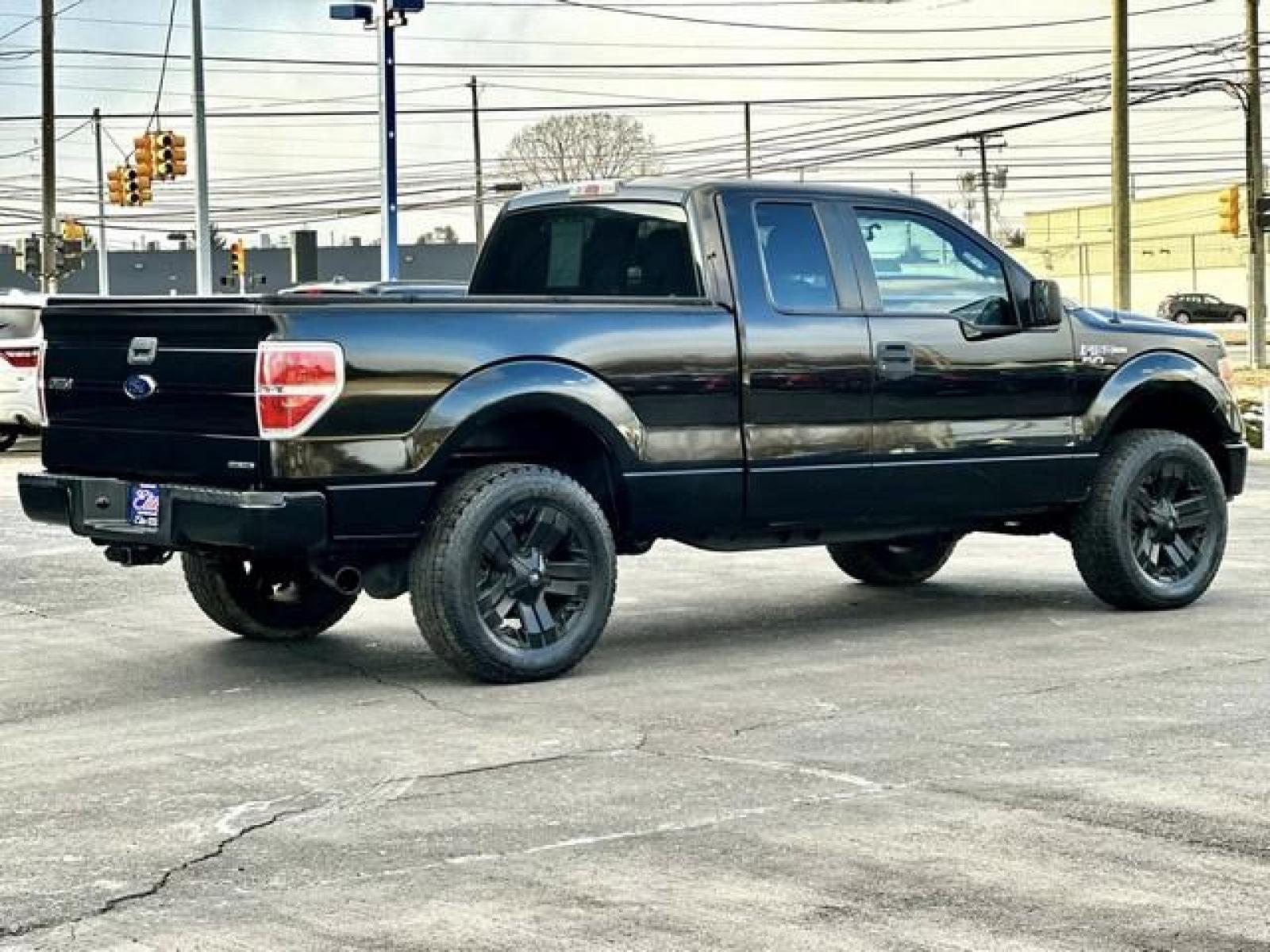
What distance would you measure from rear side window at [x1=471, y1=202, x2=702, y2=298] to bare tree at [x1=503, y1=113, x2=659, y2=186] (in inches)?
3802

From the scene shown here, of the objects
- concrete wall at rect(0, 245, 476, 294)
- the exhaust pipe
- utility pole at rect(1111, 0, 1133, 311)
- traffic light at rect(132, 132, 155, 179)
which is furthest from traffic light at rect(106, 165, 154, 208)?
concrete wall at rect(0, 245, 476, 294)

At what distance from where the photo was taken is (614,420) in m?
9.00

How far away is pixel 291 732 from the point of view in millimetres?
7867

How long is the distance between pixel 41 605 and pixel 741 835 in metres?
6.49

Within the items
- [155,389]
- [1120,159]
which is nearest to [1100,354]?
[155,389]

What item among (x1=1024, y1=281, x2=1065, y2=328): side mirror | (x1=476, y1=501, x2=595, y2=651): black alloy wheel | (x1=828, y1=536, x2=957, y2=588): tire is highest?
(x1=1024, y1=281, x2=1065, y2=328): side mirror

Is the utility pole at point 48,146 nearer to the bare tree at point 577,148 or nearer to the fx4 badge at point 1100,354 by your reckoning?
the fx4 badge at point 1100,354

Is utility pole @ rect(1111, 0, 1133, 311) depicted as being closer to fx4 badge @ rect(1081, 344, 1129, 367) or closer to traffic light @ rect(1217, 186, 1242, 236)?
traffic light @ rect(1217, 186, 1242, 236)

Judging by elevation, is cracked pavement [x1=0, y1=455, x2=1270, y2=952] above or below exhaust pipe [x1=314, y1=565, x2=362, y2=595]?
below

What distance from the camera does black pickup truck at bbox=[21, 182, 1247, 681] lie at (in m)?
8.41

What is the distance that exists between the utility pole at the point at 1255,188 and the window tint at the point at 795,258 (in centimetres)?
3665

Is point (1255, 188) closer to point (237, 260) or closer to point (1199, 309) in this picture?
point (237, 260)

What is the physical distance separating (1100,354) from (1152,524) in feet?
2.91

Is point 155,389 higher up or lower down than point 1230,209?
lower down
